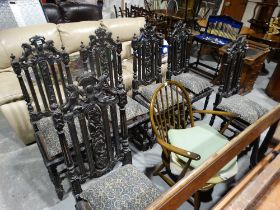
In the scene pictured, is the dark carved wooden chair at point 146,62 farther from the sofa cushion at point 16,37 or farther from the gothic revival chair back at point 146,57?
the sofa cushion at point 16,37

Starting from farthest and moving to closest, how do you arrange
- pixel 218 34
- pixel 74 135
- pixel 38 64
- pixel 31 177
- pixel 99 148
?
pixel 218 34, pixel 31 177, pixel 38 64, pixel 99 148, pixel 74 135

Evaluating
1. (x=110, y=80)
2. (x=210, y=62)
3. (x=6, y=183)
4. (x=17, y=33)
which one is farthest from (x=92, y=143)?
(x=210, y=62)

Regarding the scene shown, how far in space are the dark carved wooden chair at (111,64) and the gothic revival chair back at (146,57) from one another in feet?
0.52

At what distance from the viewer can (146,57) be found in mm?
2016

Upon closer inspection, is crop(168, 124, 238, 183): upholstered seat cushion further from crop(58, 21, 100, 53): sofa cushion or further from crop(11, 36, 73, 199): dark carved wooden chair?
crop(58, 21, 100, 53): sofa cushion

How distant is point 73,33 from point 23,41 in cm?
59

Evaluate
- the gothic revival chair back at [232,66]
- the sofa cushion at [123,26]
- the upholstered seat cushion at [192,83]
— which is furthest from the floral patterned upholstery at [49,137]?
the sofa cushion at [123,26]

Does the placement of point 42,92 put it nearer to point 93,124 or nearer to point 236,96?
point 93,124

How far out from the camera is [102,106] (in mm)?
1083

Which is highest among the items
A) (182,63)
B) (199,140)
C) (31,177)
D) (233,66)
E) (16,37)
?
(16,37)

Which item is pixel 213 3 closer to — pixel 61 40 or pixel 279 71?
pixel 279 71

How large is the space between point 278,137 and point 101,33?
1.59m

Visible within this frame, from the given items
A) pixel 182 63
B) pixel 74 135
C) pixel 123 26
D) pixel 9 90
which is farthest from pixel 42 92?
pixel 123 26

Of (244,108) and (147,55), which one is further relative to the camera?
Result: (147,55)
